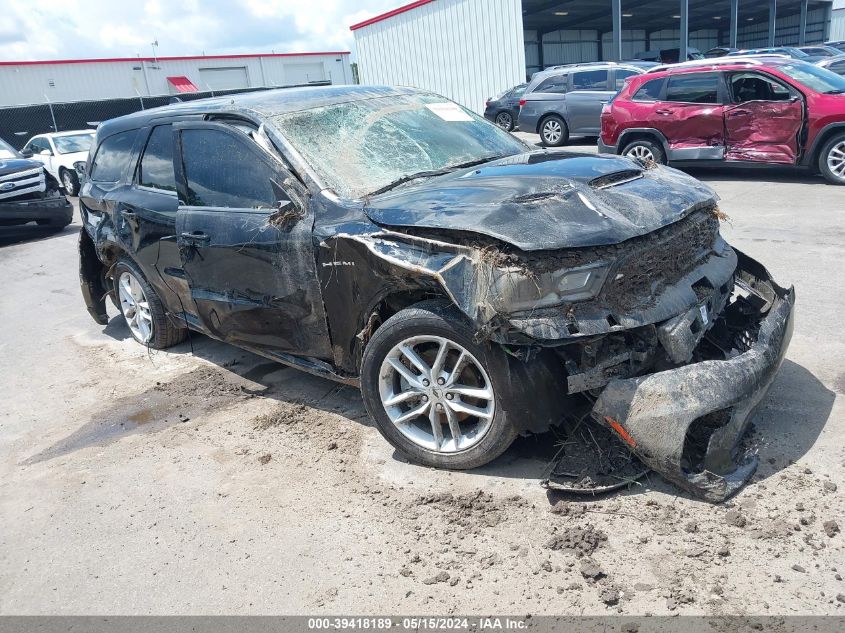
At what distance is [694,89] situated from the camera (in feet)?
35.4

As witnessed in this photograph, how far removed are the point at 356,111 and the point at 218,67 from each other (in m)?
39.4

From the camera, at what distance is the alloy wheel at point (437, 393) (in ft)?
11.0

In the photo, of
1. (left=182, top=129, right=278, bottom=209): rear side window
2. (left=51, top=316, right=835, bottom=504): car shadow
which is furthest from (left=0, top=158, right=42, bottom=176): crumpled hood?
(left=182, top=129, right=278, bottom=209): rear side window

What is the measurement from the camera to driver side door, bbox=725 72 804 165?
32.5ft

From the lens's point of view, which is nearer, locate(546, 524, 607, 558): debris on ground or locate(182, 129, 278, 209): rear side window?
locate(546, 524, 607, 558): debris on ground

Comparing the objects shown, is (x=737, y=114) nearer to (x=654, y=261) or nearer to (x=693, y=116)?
(x=693, y=116)

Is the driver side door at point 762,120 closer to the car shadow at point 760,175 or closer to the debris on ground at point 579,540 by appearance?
the car shadow at point 760,175

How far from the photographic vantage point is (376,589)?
109 inches

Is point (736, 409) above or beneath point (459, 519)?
above

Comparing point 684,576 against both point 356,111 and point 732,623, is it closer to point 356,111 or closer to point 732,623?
point 732,623

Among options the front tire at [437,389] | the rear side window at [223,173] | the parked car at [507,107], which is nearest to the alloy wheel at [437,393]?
the front tire at [437,389]

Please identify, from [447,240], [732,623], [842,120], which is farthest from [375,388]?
[842,120]

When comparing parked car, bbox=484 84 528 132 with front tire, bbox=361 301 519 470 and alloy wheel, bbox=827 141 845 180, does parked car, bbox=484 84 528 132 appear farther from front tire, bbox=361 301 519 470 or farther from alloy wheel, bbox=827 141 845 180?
front tire, bbox=361 301 519 470

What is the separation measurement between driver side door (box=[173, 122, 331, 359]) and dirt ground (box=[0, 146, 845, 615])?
61cm
